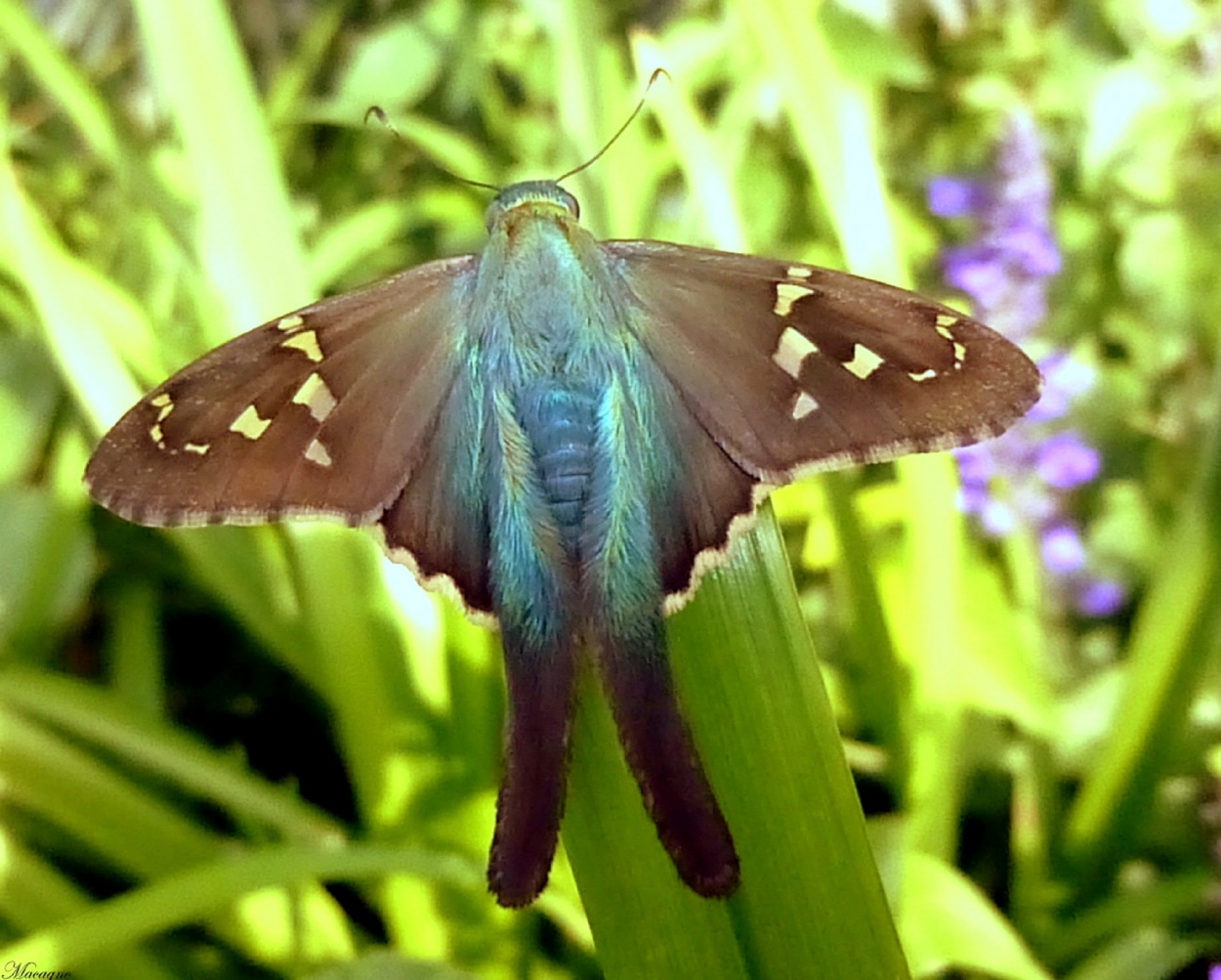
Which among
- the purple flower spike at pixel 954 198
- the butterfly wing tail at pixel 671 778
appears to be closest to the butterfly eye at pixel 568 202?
the butterfly wing tail at pixel 671 778

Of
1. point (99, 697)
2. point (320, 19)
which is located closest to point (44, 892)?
point (99, 697)

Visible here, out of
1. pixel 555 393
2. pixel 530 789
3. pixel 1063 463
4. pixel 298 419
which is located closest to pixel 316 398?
pixel 298 419

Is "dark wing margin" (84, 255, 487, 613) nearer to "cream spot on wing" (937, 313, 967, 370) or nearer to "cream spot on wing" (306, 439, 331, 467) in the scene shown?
"cream spot on wing" (306, 439, 331, 467)

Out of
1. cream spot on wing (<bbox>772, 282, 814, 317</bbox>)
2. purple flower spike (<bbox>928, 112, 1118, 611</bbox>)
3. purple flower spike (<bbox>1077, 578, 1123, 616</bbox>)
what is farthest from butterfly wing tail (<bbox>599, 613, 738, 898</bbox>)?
purple flower spike (<bbox>1077, 578, 1123, 616</bbox>)

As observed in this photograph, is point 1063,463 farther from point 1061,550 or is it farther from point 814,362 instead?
point 814,362

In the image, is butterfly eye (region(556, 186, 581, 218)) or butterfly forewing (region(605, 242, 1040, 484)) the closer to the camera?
butterfly forewing (region(605, 242, 1040, 484))

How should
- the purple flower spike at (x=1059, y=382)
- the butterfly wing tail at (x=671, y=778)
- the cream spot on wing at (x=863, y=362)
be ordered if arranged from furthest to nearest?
the purple flower spike at (x=1059, y=382), the cream spot on wing at (x=863, y=362), the butterfly wing tail at (x=671, y=778)

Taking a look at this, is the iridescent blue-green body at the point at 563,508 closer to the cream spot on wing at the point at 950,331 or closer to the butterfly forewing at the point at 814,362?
the butterfly forewing at the point at 814,362
